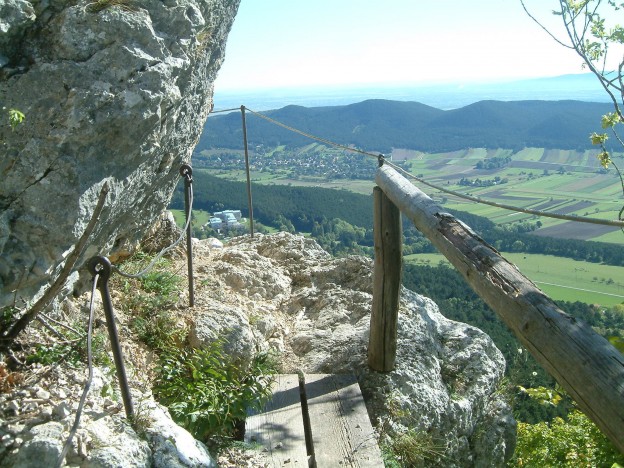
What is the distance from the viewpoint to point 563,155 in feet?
247

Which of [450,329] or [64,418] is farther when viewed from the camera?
[450,329]

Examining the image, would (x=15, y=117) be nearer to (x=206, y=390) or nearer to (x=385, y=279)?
(x=206, y=390)

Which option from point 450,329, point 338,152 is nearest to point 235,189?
point 450,329

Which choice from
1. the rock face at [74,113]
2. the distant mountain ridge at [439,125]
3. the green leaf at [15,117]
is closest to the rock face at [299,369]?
the rock face at [74,113]

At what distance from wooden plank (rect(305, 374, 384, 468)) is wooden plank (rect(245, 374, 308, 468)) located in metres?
0.13

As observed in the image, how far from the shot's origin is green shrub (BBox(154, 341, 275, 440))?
149 inches

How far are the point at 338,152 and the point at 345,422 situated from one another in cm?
6950

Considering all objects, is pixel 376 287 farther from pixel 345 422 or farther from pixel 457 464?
pixel 457 464

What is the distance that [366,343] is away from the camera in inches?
217

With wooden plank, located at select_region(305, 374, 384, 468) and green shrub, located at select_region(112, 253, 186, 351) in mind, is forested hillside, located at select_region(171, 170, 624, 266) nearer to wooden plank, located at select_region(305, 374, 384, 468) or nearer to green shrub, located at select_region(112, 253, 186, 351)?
green shrub, located at select_region(112, 253, 186, 351)

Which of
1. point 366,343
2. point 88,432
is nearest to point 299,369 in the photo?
point 366,343

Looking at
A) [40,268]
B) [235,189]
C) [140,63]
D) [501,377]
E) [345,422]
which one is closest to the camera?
[40,268]

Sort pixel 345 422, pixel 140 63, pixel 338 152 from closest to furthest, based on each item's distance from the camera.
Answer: pixel 140 63 → pixel 345 422 → pixel 338 152

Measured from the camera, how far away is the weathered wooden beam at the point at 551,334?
162cm
